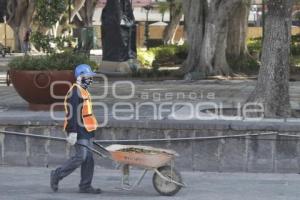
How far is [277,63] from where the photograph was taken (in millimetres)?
11312

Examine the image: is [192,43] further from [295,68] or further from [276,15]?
[276,15]

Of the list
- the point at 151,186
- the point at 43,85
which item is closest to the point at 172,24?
the point at 43,85

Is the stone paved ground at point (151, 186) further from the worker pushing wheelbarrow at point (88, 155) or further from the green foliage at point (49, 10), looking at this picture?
the green foliage at point (49, 10)

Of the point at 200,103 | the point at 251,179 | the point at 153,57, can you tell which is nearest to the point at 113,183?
the point at 251,179

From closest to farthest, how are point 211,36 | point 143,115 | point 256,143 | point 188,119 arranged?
point 256,143 < point 188,119 < point 143,115 < point 211,36

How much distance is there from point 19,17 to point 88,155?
46091 mm

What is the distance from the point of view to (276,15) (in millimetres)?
11406

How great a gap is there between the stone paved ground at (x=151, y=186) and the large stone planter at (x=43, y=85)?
1813 mm

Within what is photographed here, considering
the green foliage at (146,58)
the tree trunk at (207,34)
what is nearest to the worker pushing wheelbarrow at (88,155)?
the tree trunk at (207,34)

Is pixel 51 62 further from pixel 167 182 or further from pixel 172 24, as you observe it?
pixel 172 24

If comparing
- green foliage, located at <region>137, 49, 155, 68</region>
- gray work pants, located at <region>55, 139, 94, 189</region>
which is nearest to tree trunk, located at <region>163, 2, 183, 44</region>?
green foliage, located at <region>137, 49, 155, 68</region>

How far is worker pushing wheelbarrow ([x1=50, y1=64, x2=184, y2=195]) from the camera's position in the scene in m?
8.27

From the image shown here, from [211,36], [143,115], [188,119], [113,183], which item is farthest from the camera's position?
[211,36]

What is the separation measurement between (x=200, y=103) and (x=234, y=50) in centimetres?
1392
